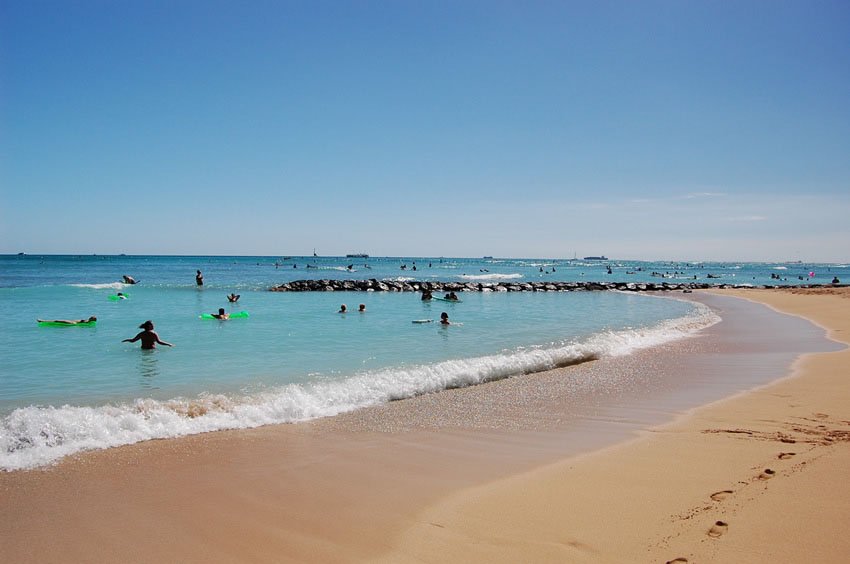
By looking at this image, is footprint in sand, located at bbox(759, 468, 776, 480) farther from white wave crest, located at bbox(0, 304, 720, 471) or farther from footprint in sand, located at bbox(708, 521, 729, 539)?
white wave crest, located at bbox(0, 304, 720, 471)

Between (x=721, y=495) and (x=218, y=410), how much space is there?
721 cm

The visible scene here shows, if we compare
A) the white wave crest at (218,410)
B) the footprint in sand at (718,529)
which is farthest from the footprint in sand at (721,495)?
the white wave crest at (218,410)

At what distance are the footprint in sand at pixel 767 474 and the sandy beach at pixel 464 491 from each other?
3 cm

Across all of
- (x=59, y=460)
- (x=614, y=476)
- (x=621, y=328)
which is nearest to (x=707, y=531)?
(x=614, y=476)

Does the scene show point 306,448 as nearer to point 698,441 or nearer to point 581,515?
point 581,515

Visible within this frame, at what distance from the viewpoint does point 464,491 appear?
19.0 feet

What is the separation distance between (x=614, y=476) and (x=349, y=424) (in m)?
4.13

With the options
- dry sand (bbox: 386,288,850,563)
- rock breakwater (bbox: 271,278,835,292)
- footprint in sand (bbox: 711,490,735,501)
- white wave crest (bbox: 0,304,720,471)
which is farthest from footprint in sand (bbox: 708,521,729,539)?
rock breakwater (bbox: 271,278,835,292)

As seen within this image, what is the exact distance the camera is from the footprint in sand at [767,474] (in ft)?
19.0

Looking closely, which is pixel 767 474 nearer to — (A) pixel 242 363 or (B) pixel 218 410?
(B) pixel 218 410

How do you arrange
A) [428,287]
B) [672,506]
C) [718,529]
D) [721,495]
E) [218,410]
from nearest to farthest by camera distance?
[718,529] → [672,506] → [721,495] → [218,410] → [428,287]

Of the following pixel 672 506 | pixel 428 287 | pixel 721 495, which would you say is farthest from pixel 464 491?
pixel 428 287

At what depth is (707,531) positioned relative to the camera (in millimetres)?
4609

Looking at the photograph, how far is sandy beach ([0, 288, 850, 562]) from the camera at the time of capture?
14.9 ft
